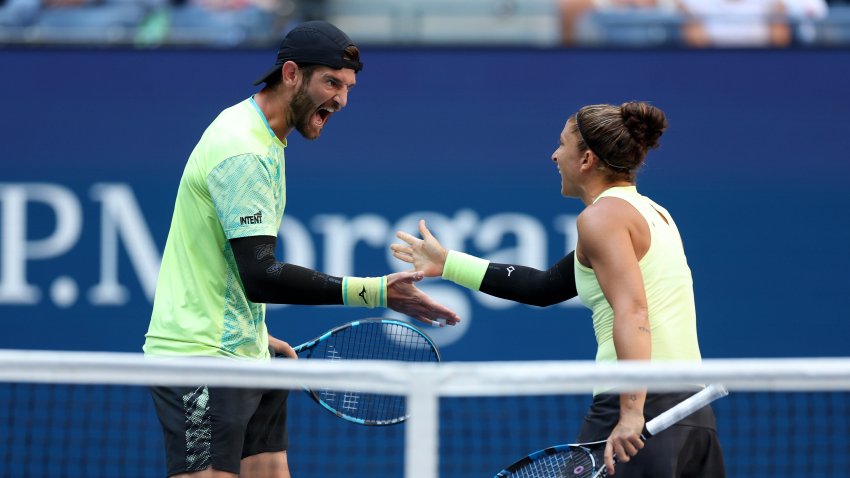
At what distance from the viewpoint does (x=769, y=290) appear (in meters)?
5.68

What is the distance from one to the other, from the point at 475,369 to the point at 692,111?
3.53 m

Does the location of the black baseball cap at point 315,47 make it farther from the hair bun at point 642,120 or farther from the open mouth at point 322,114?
the hair bun at point 642,120

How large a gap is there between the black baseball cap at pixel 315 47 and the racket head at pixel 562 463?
3.85ft

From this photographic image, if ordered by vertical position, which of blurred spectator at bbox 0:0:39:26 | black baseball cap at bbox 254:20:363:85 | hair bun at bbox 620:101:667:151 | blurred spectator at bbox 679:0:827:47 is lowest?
hair bun at bbox 620:101:667:151

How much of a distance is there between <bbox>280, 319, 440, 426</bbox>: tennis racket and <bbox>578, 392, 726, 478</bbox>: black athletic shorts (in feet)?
2.22

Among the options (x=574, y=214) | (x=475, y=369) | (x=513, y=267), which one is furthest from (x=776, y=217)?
(x=475, y=369)

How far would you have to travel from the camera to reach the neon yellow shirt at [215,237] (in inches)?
123

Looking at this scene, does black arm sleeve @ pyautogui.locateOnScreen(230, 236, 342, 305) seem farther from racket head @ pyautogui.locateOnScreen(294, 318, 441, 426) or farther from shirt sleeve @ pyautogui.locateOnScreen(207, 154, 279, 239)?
racket head @ pyautogui.locateOnScreen(294, 318, 441, 426)

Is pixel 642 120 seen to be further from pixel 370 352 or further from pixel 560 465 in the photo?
pixel 370 352

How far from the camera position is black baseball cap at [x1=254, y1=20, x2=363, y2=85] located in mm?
3264

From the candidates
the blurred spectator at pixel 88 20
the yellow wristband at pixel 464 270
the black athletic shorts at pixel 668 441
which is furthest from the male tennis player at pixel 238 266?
the blurred spectator at pixel 88 20

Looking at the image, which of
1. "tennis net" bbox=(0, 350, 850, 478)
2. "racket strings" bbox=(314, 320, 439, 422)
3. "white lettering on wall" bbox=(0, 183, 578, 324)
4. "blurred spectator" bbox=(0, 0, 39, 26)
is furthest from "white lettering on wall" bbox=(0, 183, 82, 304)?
"racket strings" bbox=(314, 320, 439, 422)

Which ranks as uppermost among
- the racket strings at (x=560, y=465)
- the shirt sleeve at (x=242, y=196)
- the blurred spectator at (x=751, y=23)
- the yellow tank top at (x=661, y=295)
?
the blurred spectator at (x=751, y=23)

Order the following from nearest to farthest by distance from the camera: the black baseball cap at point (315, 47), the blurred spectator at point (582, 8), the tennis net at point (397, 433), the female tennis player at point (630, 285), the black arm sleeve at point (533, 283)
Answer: the female tennis player at point (630, 285) → the black baseball cap at point (315, 47) → the black arm sleeve at point (533, 283) → the tennis net at point (397, 433) → the blurred spectator at point (582, 8)
